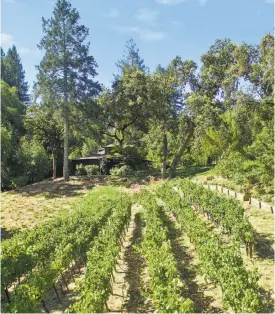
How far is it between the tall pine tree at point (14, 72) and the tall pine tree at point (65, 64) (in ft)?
101

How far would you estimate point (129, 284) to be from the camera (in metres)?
9.80

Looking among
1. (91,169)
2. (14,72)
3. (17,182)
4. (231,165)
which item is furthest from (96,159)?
(14,72)

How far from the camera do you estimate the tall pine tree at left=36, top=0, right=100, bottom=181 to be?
30.7m

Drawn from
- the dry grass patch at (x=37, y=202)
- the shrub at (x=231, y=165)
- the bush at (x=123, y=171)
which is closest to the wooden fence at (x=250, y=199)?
the shrub at (x=231, y=165)

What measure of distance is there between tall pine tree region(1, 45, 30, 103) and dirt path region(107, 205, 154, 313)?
5337 centimetres

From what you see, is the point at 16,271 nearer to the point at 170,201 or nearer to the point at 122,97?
the point at 170,201

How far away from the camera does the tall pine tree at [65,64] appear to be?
30703 millimetres

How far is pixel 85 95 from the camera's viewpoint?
31.8 meters

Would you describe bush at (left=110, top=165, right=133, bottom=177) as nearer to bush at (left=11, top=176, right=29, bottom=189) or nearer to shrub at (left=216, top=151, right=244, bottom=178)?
bush at (left=11, top=176, right=29, bottom=189)

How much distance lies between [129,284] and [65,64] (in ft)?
84.7

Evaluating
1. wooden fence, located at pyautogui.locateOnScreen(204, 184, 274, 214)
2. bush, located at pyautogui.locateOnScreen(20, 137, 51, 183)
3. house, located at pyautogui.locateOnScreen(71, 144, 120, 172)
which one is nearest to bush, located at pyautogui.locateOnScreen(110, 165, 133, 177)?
house, located at pyautogui.locateOnScreen(71, 144, 120, 172)

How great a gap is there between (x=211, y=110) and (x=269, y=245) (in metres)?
22.6

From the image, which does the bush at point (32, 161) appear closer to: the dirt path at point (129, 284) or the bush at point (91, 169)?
the bush at point (91, 169)

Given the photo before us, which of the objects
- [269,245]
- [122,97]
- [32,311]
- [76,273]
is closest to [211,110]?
[122,97]
